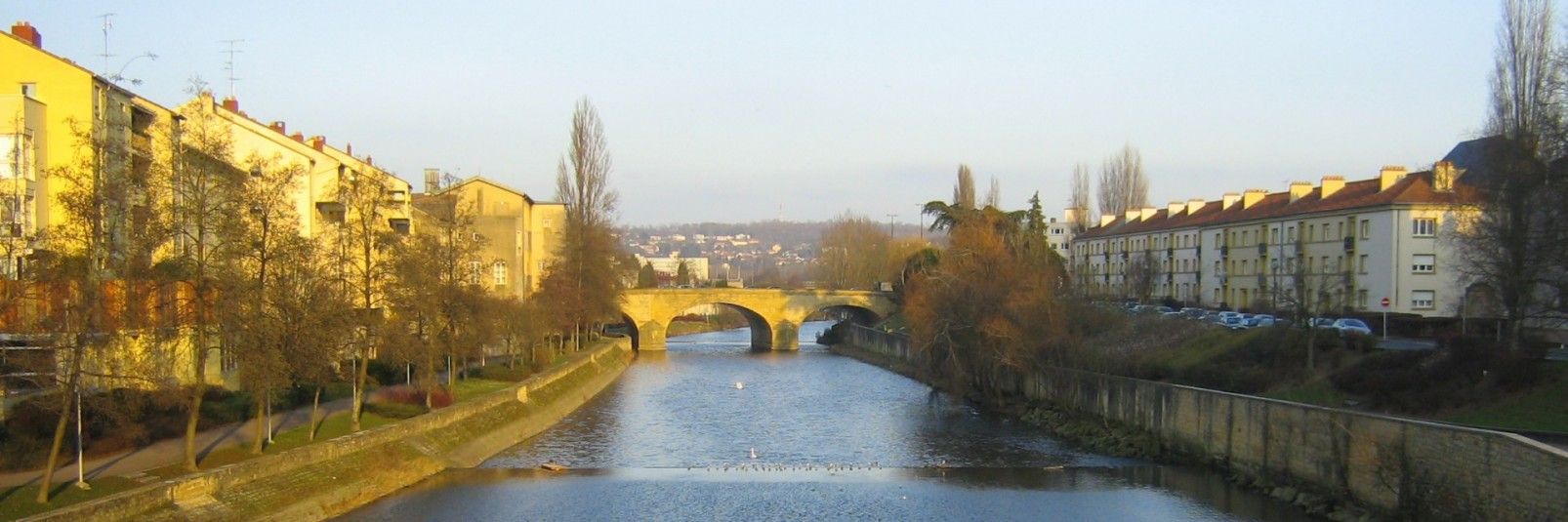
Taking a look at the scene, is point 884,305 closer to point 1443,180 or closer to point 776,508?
point 1443,180

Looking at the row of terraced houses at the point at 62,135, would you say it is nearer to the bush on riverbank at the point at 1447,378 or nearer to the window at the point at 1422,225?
the bush on riverbank at the point at 1447,378

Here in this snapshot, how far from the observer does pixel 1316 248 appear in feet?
169

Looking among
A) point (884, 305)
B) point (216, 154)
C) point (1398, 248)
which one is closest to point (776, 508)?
point (216, 154)

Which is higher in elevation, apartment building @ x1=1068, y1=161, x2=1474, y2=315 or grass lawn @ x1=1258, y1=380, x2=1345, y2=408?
apartment building @ x1=1068, y1=161, x2=1474, y2=315

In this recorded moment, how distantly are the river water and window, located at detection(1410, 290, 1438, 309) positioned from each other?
1718cm

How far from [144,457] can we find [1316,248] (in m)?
45.9

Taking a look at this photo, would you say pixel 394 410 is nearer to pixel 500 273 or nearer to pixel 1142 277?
pixel 500 273

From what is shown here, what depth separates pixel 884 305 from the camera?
284 ft

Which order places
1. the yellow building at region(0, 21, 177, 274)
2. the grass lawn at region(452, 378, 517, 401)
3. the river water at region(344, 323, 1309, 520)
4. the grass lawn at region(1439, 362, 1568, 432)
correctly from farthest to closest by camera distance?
the grass lawn at region(452, 378, 517, 401) < the river water at region(344, 323, 1309, 520) < the yellow building at region(0, 21, 177, 274) < the grass lawn at region(1439, 362, 1568, 432)

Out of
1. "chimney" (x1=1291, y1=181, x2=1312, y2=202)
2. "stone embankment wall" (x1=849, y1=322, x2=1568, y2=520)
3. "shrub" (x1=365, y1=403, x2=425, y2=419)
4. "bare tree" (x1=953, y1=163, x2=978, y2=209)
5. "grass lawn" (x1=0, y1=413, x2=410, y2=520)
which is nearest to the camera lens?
"grass lawn" (x1=0, y1=413, x2=410, y2=520)

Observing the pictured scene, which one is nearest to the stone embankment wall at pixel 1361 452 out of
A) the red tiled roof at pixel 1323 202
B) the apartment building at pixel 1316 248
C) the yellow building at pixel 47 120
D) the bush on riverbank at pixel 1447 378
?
the bush on riverbank at pixel 1447 378

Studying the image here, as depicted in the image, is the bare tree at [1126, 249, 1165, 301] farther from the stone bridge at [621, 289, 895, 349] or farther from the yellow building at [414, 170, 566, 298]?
the yellow building at [414, 170, 566, 298]

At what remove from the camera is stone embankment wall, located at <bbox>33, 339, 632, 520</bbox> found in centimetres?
1836

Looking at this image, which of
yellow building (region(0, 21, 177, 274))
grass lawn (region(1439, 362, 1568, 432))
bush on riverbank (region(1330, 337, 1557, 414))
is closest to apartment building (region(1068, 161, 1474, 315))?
bush on riverbank (region(1330, 337, 1557, 414))
